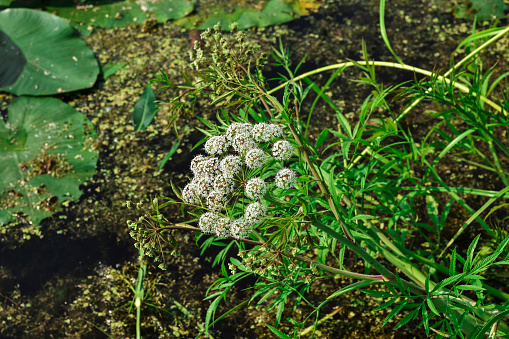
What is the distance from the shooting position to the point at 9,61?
2.29 meters

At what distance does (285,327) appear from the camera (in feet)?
5.16

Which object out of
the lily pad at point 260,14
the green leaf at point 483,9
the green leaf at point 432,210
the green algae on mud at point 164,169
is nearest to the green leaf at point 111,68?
the green algae on mud at point 164,169

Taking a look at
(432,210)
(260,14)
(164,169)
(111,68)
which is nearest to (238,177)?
(432,210)

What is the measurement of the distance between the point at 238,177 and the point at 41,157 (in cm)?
146

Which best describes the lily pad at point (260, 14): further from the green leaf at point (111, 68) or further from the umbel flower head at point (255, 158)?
the umbel flower head at point (255, 158)

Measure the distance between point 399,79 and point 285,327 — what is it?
1295 millimetres

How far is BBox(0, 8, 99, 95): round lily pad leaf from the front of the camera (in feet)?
7.45

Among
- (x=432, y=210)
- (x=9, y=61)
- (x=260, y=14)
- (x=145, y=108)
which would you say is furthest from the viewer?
(x=260, y=14)

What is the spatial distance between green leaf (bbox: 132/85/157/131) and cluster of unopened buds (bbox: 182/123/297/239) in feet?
3.71

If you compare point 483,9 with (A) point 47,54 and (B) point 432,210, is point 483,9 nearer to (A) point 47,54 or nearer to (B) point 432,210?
(B) point 432,210

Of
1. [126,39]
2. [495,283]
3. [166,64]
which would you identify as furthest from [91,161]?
[495,283]

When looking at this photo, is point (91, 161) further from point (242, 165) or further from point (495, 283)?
point (495, 283)

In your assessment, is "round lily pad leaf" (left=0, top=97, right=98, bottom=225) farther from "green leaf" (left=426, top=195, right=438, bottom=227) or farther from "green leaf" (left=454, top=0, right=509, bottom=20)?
"green leaf" (left=454, top=0, right=509, bottom=20)

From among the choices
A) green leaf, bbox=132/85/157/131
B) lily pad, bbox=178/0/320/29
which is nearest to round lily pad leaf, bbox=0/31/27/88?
green leaf, bbox=132/85/157/131
